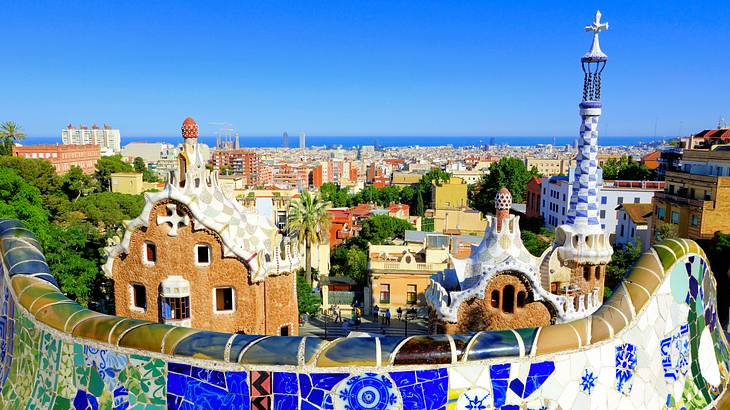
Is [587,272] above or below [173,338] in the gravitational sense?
below

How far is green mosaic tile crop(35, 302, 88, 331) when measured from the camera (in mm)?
7151

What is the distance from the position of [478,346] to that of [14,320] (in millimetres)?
6445

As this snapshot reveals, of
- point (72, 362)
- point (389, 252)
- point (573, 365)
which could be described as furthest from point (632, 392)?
point (389, 252)

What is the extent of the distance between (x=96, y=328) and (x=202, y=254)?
13978mm

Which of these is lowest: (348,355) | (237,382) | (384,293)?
(384,293)

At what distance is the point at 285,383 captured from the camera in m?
6.08

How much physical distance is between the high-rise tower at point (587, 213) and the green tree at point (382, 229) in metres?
31.3

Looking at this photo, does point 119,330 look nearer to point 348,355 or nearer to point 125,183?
point 348,355

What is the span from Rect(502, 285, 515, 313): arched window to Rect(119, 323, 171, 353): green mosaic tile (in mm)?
13592

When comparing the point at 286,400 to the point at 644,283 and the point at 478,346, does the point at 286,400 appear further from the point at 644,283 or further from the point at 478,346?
the point at 644,283

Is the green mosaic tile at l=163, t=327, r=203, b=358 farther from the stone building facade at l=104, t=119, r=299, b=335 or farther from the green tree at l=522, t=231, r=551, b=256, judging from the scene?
the green tree at l=522, t=231, r=551, b=256

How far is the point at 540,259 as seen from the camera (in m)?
20.3

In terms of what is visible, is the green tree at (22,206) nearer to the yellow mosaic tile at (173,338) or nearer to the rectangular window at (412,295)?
the rectangular window at (412,295)

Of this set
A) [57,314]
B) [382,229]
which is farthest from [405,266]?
[57,314]
